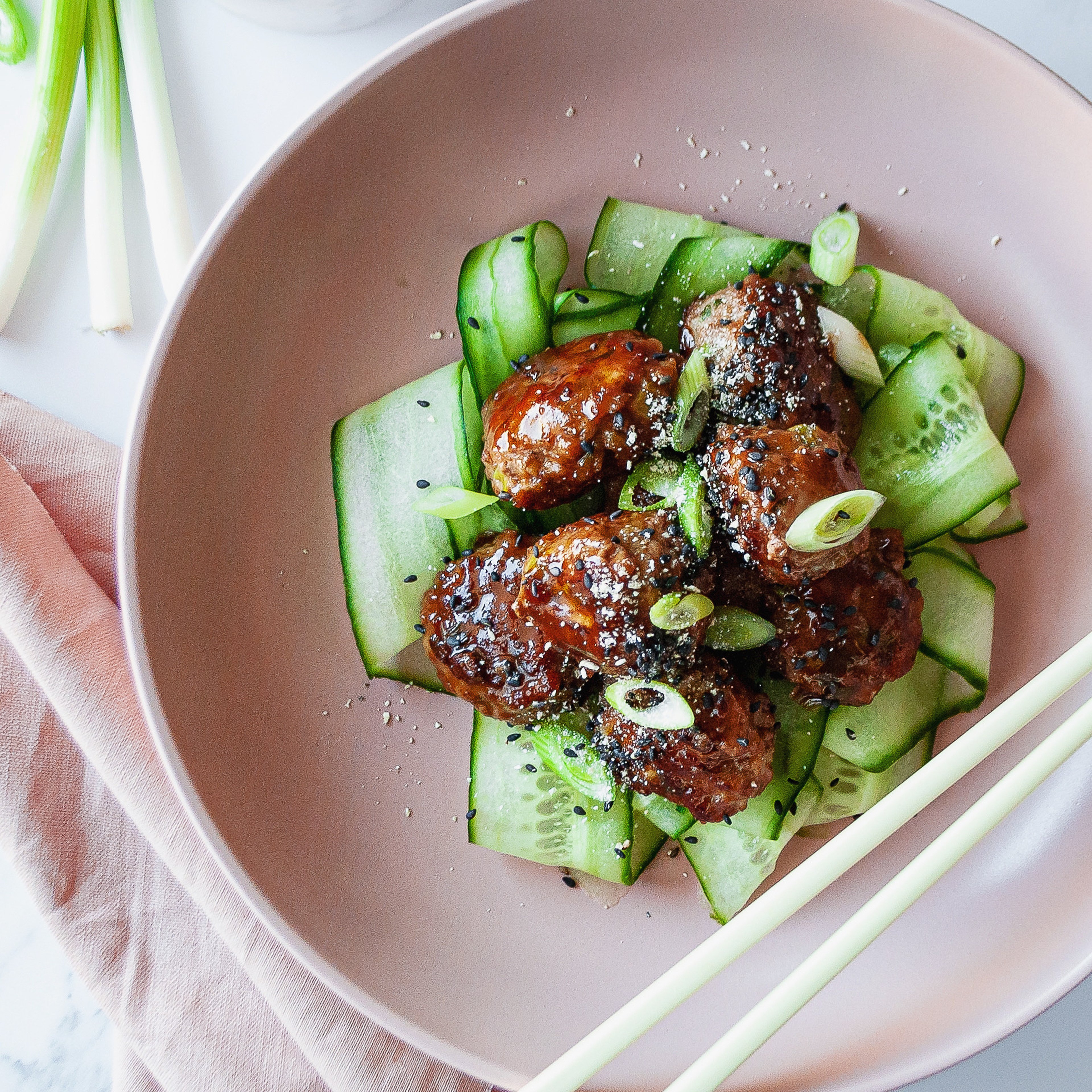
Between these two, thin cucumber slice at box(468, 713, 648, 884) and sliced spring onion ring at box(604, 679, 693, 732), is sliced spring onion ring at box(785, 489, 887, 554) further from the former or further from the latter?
thin cucumber slice at box(468, 713, 648, 884)

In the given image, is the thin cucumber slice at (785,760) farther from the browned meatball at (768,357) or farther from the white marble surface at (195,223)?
the white marble surface at (195,223)

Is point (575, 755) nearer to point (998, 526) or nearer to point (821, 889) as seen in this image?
point (821, 889)

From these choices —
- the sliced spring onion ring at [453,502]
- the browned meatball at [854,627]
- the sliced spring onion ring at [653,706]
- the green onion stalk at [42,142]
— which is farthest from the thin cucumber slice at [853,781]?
the green onion stalk at [42,142]

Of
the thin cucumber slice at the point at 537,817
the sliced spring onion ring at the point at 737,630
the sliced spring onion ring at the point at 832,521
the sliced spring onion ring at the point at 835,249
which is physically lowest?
the thin cucumber slice at the point at 537,817

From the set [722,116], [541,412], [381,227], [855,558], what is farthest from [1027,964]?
[381,227]

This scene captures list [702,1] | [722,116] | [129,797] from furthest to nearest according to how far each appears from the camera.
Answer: [129,797], [722,116], [702,1]

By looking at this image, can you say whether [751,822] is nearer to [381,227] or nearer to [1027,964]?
[1027,964]
